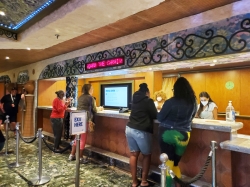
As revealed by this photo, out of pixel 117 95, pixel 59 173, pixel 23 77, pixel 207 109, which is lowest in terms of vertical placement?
pixel 59 173

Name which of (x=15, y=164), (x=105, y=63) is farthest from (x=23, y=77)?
(x=105, y=63)

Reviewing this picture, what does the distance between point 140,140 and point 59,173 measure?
59.0 inches

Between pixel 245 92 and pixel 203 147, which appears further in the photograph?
pixel 245 92

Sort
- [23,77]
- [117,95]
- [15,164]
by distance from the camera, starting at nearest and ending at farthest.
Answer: [15,164]
[117,95]
[23,77]

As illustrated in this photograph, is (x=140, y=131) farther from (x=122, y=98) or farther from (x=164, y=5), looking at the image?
(x=122, y=98)

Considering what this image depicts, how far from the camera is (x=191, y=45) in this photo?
251 cm

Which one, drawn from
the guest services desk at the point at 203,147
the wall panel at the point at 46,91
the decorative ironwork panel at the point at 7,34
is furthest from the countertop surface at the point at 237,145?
the wall panel at the point at 46,91

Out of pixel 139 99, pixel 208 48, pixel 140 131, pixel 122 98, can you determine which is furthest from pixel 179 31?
pixel 122 98

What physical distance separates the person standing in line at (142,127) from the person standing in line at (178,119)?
1.04 ft

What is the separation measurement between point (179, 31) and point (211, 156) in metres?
1.65

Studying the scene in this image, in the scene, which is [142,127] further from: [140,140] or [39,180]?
[39,180]

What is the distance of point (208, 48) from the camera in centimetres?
237

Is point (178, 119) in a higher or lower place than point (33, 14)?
lower

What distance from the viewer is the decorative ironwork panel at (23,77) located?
6551 millimetres
